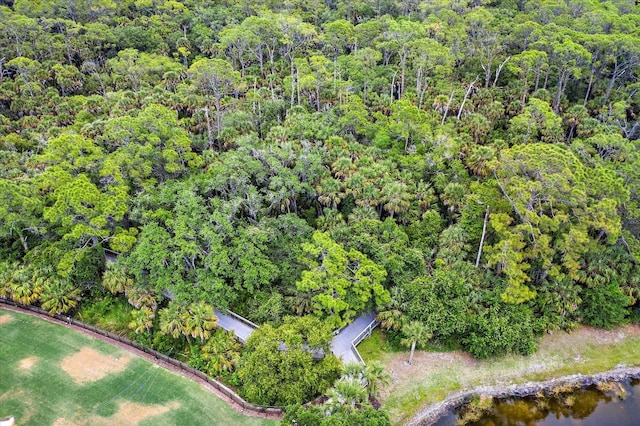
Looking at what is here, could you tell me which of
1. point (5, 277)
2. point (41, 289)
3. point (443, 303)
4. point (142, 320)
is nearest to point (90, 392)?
point (142, 320)

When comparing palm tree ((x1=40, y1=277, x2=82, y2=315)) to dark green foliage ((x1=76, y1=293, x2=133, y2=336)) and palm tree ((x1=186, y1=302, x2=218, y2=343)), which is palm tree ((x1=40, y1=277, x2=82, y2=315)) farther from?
palm tree ((x1=186, y1=302, x2=218, y2=343))

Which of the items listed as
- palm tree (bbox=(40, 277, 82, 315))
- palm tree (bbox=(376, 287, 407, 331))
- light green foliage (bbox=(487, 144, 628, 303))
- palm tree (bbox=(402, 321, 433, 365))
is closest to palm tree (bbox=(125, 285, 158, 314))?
palm tree (bbox=(40, 277, 82, 315))

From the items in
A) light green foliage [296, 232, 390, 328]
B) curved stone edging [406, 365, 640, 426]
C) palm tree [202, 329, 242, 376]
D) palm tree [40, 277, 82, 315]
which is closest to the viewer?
curved stone edging [406, 365, 640, 426]

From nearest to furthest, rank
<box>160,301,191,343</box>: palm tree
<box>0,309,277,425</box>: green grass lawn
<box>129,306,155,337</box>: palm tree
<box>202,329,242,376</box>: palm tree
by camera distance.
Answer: <box>0,309,277,425</box>: green grass lawn
<box>202,329,242,376</box>: palm tree
<box>160,301,191,343</box>: palm tree
<box>129,306,155,337</box>: palm tree

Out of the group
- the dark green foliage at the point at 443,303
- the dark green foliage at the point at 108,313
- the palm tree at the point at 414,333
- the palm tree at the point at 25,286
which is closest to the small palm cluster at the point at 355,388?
the palm tree at the point at 414,333

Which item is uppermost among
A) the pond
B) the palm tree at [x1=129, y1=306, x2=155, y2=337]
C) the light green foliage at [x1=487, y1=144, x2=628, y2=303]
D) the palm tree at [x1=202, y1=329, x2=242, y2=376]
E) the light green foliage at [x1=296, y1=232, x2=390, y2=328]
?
the light green foliage at [x1=487, y1=144, x2=628, y2=303]

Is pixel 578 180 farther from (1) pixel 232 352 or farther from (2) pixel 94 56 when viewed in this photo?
(2) pixel 94 56

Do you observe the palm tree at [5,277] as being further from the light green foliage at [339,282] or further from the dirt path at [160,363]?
the light green foliage at [339,282]
